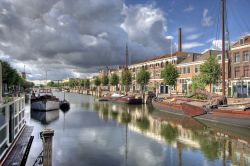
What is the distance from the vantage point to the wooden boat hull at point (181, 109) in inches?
1383

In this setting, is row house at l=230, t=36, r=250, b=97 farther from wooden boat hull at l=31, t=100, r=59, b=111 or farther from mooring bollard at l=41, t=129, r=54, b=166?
mooring bollard at l=41, t=129, r=54, b=166

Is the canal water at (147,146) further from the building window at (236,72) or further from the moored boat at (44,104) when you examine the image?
the building window at (236,72)

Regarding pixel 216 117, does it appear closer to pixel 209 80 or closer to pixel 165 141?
pixel 165 141

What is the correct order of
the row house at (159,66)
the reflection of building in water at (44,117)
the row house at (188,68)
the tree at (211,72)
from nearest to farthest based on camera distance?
1. the reflection of building in water at (44,117)
2. the tree at (211,72)
3. the row house at (188,68)
4. the row house at (159,66)

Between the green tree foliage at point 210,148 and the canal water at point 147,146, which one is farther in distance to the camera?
the green tree foliage at point 210,148

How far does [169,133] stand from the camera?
25.4 m

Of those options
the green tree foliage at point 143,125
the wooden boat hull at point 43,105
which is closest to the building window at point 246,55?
the green tree foliage at point 143,125

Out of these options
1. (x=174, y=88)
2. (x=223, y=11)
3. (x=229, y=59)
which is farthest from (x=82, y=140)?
(x=174, y=88)

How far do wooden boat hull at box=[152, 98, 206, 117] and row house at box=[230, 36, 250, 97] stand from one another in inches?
589

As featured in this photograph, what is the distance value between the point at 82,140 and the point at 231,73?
42909 mm

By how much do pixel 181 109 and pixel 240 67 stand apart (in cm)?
2079

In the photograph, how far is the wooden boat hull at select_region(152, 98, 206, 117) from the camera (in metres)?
35.1

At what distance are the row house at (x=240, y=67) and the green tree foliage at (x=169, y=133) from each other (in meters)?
25.8

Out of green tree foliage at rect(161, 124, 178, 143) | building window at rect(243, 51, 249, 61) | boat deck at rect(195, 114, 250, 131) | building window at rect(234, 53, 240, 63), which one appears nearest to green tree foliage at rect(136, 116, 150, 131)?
green tree foliage at rect(161, 124, 178, 143)
